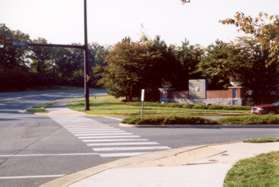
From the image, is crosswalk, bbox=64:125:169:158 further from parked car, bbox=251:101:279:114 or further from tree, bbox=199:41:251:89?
tree, bbox=199:41:251:89

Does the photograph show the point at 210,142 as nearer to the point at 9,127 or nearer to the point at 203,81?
the point at 9,127

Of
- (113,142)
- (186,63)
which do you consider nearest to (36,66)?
(186,63)

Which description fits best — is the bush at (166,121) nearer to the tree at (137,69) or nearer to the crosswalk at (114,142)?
the crosswalk at (114,142)

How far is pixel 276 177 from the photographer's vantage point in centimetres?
997

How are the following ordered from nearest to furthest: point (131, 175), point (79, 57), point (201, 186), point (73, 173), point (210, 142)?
point (201, 186) → point (131, 175) → point (73, 173) → point (210, 142) → point (79, 57)

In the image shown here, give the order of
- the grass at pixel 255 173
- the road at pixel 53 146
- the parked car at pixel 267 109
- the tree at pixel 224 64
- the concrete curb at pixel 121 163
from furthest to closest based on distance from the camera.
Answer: the tree at pixel 224 64 < the parked car at pixel 267 109 < the road at pixel 53 146 < the concrete curb at pixel 121 163 < the grass at pixel 255 173

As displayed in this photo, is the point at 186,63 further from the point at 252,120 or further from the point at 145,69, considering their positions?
the point at 252,120

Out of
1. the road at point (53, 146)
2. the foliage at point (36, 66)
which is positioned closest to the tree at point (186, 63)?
the road at point (53, 146)

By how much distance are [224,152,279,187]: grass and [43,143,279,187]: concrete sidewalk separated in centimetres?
27

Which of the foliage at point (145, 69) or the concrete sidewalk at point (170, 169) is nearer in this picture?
the concrete sidewalk at point (170, 169)

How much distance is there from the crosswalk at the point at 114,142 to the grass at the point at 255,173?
173 inches

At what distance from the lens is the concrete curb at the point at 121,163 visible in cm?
1102

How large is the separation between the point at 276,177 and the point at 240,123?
16018mm

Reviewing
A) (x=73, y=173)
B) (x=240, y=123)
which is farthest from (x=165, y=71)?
(x=73, y=173)
